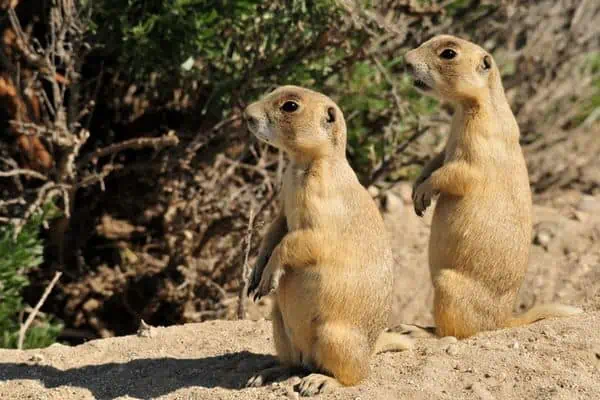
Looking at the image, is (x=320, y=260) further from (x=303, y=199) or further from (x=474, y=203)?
(x=474, y=203)

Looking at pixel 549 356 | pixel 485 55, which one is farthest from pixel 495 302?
pixel 485 55

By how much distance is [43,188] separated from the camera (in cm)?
775

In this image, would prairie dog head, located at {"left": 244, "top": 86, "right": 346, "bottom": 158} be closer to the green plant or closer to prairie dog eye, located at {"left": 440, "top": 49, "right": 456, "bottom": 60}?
prairie dog eye, located at {"left": 440, "top": 49, "right": 456, "bottom": 60}

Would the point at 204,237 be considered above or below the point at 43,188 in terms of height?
below

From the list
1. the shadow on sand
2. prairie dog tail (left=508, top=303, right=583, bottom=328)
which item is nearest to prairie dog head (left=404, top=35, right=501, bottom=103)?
prairie dog tail (left=508, top=303, right=583, bottom=328)

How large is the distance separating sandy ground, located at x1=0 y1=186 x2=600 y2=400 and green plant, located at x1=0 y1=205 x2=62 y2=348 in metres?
Answer: 1.10

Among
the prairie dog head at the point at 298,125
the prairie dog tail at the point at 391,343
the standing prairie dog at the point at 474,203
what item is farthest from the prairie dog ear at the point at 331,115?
the prairie dog tail at the point at 391,343

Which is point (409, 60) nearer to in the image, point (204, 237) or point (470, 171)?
point (470, 171)

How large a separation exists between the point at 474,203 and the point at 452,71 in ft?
2.73

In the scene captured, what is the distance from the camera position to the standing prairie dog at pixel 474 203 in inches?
256

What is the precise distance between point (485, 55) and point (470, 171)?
2.50 feet

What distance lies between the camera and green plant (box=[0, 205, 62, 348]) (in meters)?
7.57

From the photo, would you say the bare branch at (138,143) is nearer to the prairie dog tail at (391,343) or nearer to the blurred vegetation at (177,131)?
the blurred vegetation at (177,131)

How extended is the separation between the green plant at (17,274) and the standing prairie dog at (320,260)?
2.50m
